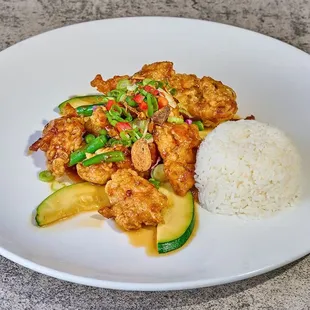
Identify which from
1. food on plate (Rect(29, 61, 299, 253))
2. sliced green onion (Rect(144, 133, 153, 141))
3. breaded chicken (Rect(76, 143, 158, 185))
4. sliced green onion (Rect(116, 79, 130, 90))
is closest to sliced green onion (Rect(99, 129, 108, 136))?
food on plate (Rect(29, 61, 299, 253))

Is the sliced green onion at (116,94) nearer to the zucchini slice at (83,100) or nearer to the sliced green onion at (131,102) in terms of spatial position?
the sliced green onion at (131,102)

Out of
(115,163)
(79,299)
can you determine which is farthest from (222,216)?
(79,299)

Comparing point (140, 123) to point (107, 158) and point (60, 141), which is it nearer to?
point (107, 158)

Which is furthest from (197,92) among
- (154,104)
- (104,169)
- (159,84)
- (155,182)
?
(104,169)

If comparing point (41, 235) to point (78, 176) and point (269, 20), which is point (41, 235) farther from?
point (269, 20)

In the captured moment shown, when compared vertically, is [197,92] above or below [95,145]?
above

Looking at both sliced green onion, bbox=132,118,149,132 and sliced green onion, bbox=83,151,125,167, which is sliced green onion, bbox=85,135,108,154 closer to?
sliced green onion, bbox=83,151,125,167

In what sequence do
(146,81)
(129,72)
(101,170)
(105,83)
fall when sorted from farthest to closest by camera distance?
(129,72) → (105,83) → (146,81) → (101,170)

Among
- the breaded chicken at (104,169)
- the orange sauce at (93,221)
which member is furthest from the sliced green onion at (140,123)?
the orange sauce at (93,221)
